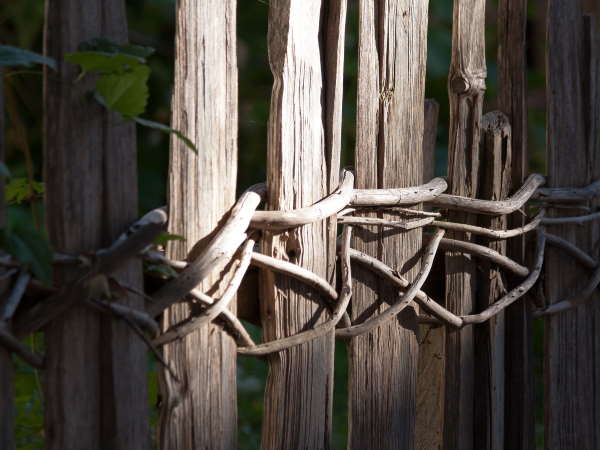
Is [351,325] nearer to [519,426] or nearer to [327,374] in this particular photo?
[327,374]

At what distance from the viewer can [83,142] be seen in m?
0.98

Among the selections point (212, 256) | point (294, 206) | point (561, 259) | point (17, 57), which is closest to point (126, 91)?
point (17, 57)

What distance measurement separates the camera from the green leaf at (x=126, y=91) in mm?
949

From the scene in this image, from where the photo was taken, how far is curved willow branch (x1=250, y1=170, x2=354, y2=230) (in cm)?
116

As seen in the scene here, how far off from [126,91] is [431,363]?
0.96 m

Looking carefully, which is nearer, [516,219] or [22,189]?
[22,189]

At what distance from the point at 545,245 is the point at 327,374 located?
25.2 inches

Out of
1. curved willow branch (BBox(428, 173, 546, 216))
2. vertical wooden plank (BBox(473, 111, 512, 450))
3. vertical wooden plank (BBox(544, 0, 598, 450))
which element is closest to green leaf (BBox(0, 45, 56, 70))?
curved willow branch (BBox(428, 173, 546, 216))

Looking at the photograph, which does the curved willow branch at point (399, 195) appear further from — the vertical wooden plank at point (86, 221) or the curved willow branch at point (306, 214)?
the vertical wooden plank at point (86, 221)

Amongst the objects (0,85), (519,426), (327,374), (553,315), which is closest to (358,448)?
(327,374)

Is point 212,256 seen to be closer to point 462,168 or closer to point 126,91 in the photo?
point 126,91

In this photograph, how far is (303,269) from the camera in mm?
1193

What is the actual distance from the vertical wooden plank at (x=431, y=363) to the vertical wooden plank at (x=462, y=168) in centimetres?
4

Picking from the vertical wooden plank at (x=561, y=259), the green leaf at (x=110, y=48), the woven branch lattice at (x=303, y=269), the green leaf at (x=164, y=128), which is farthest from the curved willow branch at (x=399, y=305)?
the green leaf at (x=110, y=48)
